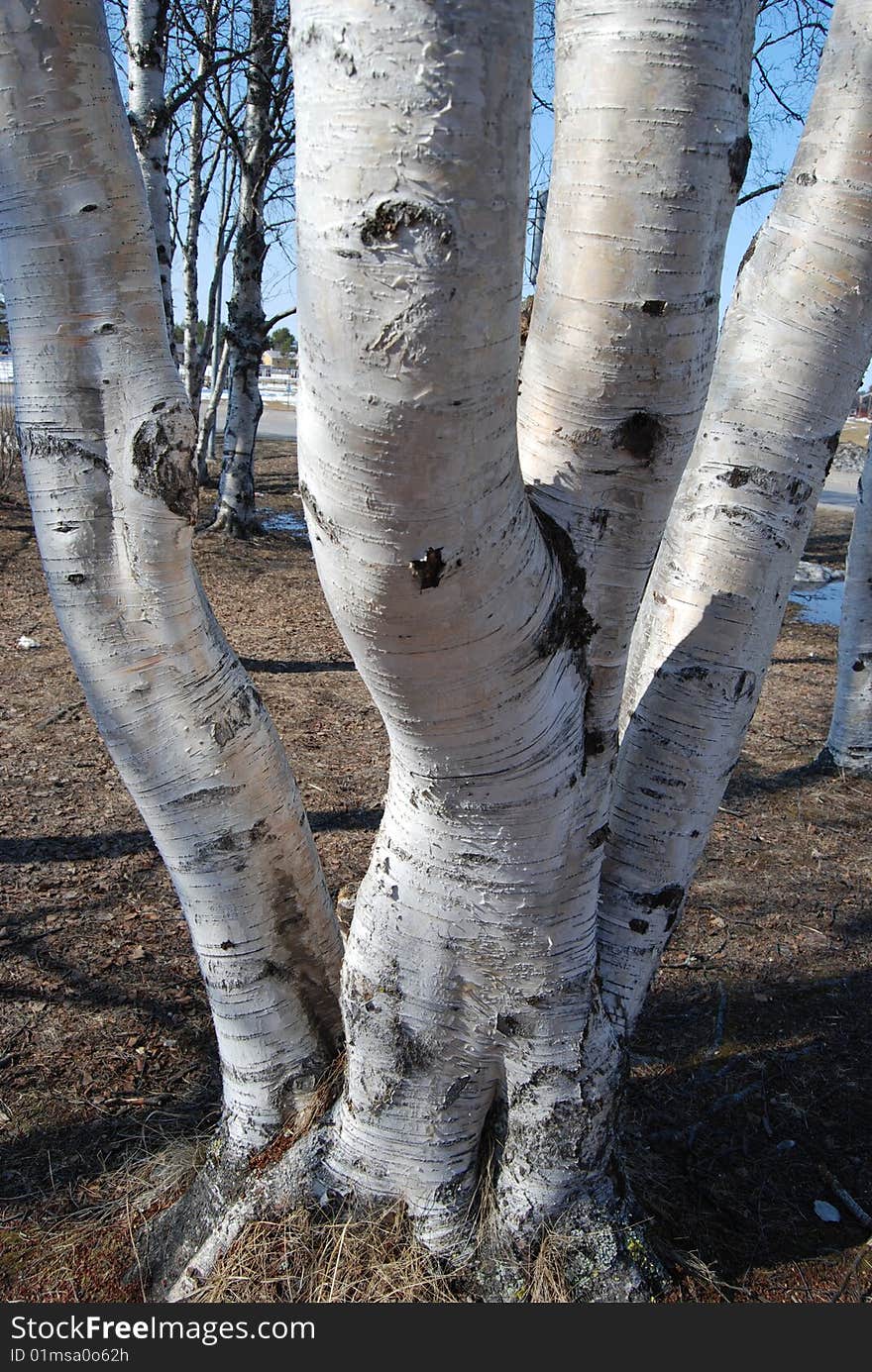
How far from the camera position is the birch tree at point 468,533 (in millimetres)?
1311

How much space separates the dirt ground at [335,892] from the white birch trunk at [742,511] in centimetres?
79

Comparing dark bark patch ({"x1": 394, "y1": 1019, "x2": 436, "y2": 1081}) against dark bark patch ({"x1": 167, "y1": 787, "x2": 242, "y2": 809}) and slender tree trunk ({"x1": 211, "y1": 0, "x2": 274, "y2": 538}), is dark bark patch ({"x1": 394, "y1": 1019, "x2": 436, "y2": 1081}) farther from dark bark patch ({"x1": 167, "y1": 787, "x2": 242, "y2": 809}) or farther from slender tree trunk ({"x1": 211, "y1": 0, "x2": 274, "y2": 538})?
slender tree trunk ({"x1": 211, "y1": 0, "x2": 274, "y2": 538})

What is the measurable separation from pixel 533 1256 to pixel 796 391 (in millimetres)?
2066

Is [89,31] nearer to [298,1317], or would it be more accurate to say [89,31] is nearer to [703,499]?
[703,499]

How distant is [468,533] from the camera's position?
4.71 feet

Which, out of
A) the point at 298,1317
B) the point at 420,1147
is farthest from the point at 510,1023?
the point at 298,1317

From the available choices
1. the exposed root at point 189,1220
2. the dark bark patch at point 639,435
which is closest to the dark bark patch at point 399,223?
the dark bark patch at point 639,435

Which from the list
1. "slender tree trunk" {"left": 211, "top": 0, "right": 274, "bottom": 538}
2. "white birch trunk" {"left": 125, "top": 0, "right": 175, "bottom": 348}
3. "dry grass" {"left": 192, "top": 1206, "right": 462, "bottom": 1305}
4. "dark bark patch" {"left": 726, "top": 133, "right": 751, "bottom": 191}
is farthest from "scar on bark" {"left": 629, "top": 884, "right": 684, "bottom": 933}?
"slender tree trunk" {"left": 211, "top": 0, "right": 274, "bottom": 538}

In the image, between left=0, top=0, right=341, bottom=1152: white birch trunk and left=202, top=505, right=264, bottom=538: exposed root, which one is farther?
left=202, top=505, right=264, bottom=538: exposed root

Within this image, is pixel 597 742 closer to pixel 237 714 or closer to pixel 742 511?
pixel 742 511

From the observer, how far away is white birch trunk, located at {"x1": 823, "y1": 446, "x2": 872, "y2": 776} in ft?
18.5

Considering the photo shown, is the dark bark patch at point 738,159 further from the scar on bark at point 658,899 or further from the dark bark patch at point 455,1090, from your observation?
the dark bark patch at point 455,1090

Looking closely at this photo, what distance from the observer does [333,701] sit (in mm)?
6559

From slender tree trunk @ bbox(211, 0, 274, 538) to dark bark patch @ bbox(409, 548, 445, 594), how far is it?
33.7 feet
